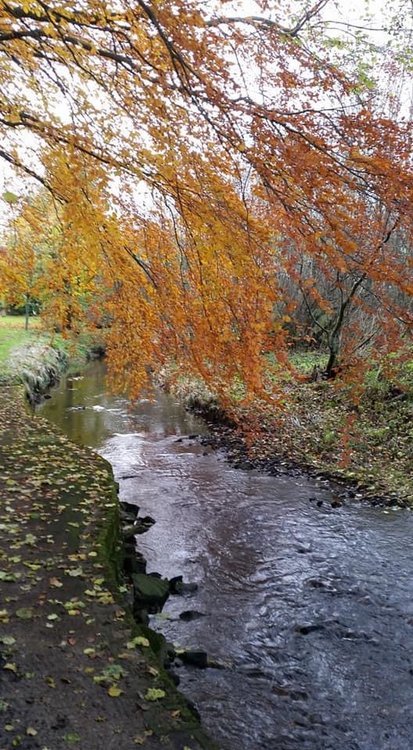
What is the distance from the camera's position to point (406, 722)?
4199mm

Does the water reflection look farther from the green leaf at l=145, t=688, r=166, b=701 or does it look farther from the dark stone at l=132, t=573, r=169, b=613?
the green leaf at l=145, t=688, r=166, b=701

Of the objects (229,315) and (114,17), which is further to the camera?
(229,315)

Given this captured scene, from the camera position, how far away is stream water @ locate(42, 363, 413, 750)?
166 inches

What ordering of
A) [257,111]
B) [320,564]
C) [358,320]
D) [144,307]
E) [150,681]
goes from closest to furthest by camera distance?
[150,681]
[257,111]
[320,564]
[144,307]
[358,320]

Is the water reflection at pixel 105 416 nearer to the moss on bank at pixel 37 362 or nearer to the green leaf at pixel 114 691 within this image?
the moss on bank at pixel 37 362

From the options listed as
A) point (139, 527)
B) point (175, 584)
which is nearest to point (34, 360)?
point (139, 527)

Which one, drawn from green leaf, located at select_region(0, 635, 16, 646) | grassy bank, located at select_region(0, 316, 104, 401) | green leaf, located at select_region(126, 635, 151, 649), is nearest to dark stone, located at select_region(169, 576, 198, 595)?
green leaf, located at select_region(126, 635, 151, 649)

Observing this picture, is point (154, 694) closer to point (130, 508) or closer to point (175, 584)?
point (175, 584)

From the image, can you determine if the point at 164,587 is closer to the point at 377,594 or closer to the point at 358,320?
the point at 377,594

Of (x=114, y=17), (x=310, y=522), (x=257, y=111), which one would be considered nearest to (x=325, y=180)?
(x=257, y=111)

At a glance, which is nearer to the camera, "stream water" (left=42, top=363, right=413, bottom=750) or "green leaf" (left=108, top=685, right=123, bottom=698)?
"green leaf" (left=108, top=685, right=123, bottom=698)

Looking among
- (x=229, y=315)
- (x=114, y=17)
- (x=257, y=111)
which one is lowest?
(x=229, y=315)

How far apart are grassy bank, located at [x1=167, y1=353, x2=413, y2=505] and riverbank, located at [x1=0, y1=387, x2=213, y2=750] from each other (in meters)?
3.95

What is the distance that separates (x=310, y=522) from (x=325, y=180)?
5.58 metres
